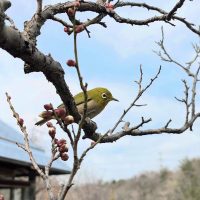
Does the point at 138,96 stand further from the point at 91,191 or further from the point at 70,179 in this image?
the point at 91,191

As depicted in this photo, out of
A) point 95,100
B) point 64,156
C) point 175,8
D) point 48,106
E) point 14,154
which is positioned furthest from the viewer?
point 14,154

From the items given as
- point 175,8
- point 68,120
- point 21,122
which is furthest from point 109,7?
point 68,120

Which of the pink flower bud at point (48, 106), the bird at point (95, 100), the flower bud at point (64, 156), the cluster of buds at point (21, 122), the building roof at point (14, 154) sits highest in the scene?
the building roof at point (14, 154)

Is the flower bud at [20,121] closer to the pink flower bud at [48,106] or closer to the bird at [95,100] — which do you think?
the pink flower bud at [48,106]

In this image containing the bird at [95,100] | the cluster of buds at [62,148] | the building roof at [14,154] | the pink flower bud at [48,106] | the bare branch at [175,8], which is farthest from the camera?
the building roof at [14,154]

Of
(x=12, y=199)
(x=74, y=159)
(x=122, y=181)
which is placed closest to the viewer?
(x=74, y=159)

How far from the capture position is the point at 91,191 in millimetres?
40625

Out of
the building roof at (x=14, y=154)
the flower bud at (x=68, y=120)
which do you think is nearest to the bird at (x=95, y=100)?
the flower bud at (x=68, y=120)

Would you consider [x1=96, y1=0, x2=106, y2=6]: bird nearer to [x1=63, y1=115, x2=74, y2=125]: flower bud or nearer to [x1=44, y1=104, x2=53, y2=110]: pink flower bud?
[x1=44, y1=104, x2=53, y2=110]: pink flower bud

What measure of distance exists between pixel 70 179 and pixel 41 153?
38.5ft

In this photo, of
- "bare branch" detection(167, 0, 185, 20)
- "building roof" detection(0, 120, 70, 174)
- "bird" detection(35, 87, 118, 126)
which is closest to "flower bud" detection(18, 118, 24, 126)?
"bare branch" detection(167, 0, 185, 20)

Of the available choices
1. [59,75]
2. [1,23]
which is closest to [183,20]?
[59,75]

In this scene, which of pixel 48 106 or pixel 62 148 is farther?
pixel 62 148

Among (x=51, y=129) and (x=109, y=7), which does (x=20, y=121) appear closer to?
(x=51, y=129)
